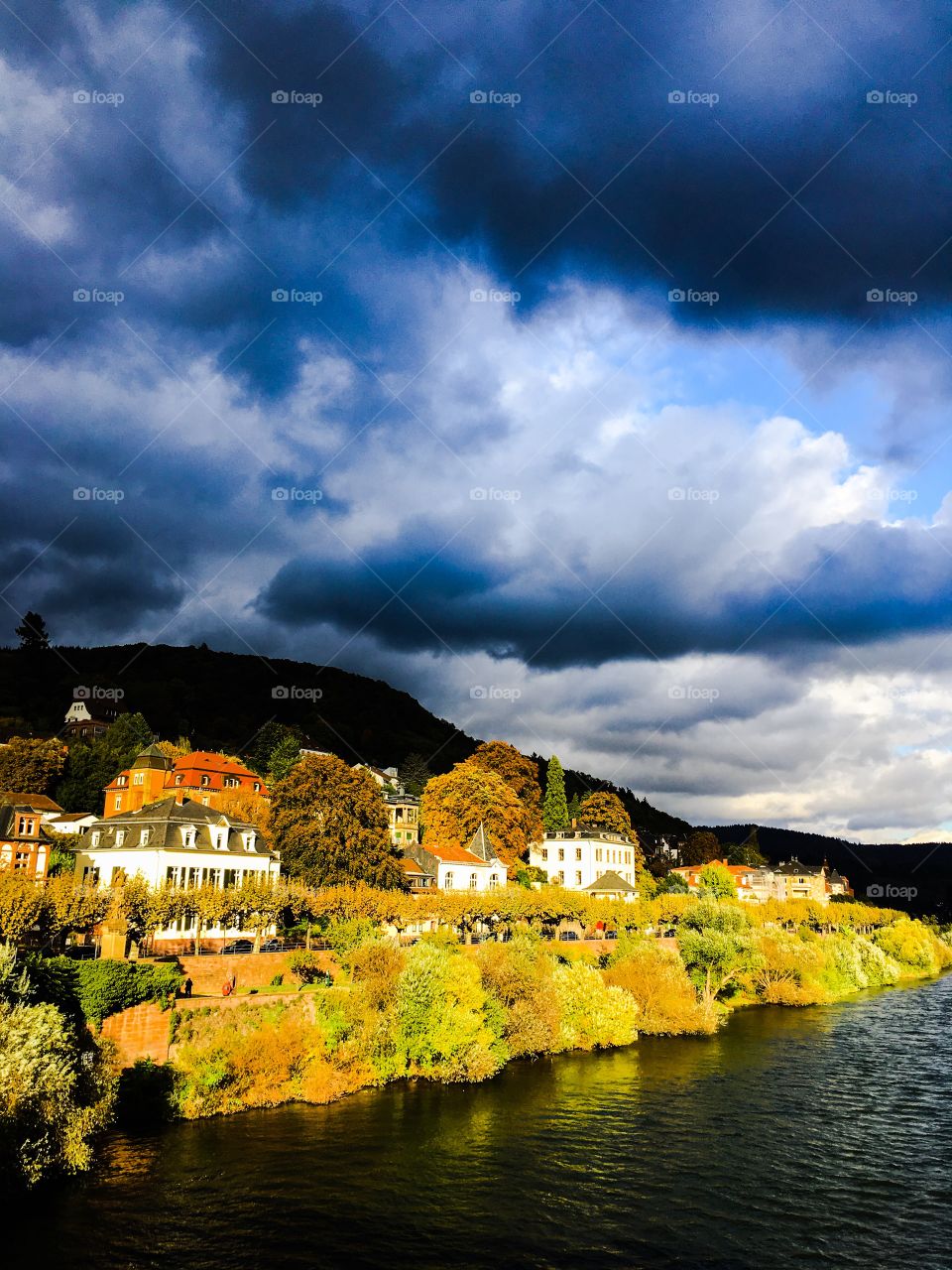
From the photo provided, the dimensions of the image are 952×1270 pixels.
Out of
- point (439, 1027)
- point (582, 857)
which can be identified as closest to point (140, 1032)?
point (439, 1027)

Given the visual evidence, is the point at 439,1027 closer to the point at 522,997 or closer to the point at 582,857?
the point at 522,997

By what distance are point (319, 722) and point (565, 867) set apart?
310 feet

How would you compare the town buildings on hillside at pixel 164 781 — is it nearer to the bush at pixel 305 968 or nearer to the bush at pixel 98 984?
the bush at pixel 305 968

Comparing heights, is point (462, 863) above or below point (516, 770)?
below

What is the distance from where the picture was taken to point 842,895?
517ft

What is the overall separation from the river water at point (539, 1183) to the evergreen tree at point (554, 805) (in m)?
65.6

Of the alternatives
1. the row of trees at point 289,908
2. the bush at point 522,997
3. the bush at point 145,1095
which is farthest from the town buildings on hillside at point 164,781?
the bush at point 145,1095

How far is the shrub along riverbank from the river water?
1336 mm

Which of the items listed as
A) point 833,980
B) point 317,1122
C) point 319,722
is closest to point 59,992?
point 317,1122

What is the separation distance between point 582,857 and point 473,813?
736 inches

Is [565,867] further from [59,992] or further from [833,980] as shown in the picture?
[59,992]

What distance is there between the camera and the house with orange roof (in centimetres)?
8025

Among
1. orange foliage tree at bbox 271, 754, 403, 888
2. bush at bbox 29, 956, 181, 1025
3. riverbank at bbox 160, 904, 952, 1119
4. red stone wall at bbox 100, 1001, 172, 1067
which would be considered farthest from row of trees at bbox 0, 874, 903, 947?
red stone wall at bbox 100, 1001, 172, 1067

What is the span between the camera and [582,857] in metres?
102
